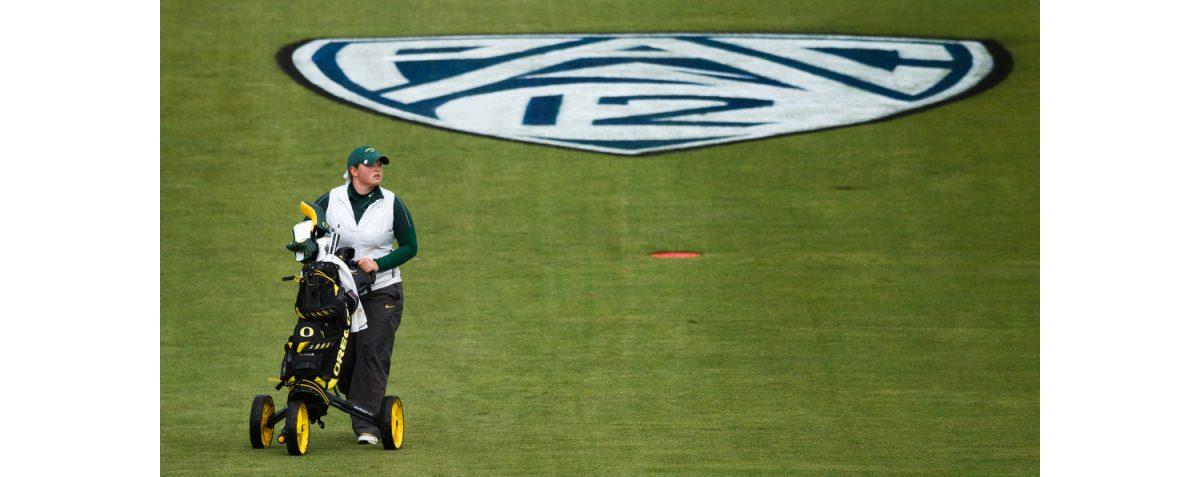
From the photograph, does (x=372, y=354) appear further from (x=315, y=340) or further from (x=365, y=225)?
(x=365, y=225)

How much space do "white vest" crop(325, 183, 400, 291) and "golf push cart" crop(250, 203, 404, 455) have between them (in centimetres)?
10

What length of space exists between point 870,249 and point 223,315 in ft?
14.1

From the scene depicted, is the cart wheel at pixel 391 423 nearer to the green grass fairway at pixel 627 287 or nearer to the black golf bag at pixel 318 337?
the green grass fairway at pixel 627 287

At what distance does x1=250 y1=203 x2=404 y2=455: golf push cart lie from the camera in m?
7.57

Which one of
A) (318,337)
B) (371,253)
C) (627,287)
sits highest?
(371,253)

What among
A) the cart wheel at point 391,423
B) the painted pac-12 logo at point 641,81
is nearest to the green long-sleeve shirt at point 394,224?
the cart wheel at point 391,423

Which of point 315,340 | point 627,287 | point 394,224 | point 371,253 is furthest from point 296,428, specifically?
point 627,287

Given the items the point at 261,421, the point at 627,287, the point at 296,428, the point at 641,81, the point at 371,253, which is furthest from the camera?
the point at 641,81

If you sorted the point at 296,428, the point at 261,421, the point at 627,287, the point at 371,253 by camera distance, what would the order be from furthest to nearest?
the point at 627,287, the point at 371,253, the point at 261,421, the point at 296,428

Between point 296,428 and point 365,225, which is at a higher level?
point 365,225

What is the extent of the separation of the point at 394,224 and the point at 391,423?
0.98 meters

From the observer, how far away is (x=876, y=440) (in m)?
8.28

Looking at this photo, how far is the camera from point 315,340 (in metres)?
7.65

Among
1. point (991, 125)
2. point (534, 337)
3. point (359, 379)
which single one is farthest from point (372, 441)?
point (991, 125)
